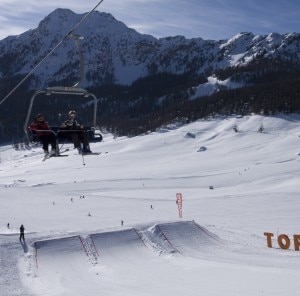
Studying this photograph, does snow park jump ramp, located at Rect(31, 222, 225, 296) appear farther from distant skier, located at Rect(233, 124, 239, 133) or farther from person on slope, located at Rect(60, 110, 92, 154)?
distant skier, located at Rect(233, 124, 239, 133)

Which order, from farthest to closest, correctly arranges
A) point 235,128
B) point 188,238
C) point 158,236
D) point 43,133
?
1. point 235,128
2. point 188,238
3. point 158,236
4. point 43,133

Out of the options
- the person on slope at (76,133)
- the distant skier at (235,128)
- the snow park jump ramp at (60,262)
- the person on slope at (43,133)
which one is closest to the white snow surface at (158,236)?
the snow park jump ramp at (60,262)

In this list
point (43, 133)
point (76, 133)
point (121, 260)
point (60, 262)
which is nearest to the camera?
point (43, 133)

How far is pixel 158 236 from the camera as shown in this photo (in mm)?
28469

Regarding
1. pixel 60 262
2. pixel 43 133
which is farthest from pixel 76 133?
pixel 60 262

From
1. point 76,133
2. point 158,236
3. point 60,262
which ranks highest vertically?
point 76,133

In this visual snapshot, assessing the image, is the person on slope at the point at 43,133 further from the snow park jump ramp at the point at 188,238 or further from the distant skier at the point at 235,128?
the distant skier at the point at 235,128

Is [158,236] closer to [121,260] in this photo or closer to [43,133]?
[121,260]

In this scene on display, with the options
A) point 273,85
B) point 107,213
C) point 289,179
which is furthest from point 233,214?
point 273,85

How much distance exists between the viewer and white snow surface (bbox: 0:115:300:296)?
20.9 metres

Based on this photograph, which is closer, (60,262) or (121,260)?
(60,262)

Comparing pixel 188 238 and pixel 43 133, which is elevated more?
pixel 43 133

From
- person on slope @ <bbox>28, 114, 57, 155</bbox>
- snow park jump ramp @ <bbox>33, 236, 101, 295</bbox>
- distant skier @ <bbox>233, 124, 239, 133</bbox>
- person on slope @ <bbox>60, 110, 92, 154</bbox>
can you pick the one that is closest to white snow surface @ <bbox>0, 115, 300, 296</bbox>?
snow park jump ramp @ <bbox>33, 236, 101, 295</bbox>

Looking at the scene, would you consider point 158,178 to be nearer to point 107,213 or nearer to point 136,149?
point 107,213
